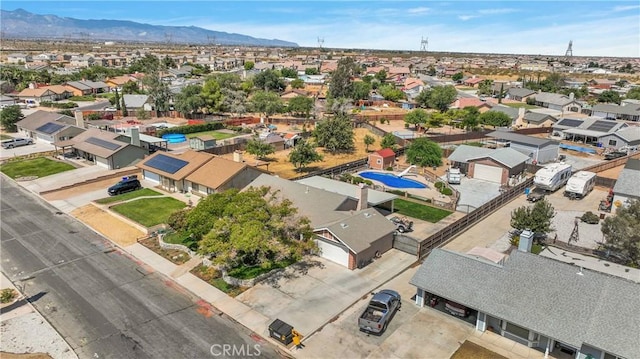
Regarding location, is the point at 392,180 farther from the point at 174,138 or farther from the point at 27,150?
the point at 27,150

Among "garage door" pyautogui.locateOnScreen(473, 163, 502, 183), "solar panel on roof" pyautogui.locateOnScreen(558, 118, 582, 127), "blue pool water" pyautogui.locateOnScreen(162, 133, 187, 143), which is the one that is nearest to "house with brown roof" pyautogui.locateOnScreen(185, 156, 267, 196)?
"blue pool water" pyautogui.locateOnScreen(162, 133, 187, 143)

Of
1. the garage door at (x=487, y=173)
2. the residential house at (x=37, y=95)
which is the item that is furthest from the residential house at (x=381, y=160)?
the residential house at (x=37, y=95)

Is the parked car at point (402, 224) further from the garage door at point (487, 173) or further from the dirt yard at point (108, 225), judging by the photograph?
the dirt yard at point (108, 225)

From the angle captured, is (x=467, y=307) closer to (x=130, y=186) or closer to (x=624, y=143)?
(x=130, y=186)

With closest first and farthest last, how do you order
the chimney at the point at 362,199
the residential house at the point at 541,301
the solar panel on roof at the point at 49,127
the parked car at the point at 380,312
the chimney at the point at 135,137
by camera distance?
the residential house at the point at 541,301, the parked car at the point at 380,312, the chimney at the point at 362,199, the chimney at the point at 135,137, the solar panel on roof at the point at 49,127

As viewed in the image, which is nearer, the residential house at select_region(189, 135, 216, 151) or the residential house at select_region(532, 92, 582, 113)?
the residential house at select_region(189, 135, 216, 151)

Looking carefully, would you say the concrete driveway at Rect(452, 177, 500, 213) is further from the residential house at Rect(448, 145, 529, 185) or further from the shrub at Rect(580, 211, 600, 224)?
the shrub at Rect(580, 211, 600, 224)
